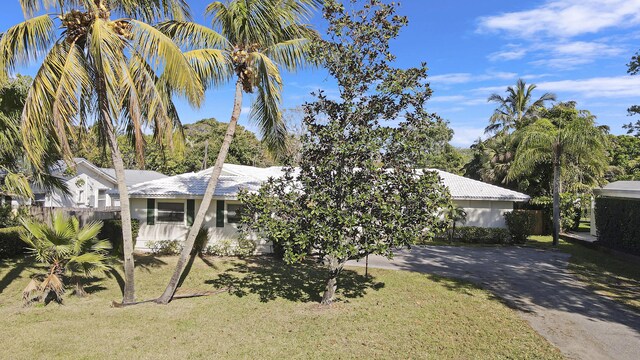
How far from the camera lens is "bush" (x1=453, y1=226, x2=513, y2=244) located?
826 inches

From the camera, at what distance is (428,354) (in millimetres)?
6672

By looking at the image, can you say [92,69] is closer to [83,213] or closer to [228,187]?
[228,187]

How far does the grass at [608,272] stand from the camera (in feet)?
35.2

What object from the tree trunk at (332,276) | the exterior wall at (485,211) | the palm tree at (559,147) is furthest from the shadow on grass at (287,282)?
the palm tree at (559,147)

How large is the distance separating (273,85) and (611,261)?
47.8 feet

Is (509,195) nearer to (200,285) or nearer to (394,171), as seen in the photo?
(394,171)

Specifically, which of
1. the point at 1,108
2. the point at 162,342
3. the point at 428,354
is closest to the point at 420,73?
the point at 428,354

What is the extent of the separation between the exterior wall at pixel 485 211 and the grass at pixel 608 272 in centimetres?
282

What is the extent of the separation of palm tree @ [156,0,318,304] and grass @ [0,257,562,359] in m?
1.60

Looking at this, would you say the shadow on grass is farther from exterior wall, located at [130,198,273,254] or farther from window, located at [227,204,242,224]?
window, located at [227,204,242,224]

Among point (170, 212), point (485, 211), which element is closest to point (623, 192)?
point (485, 211)

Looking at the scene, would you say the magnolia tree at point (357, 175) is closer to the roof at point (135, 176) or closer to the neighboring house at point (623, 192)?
the neighboring house at point (623, 192)

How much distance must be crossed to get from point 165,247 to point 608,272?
1606 centimetres

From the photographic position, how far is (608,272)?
44.5ft
